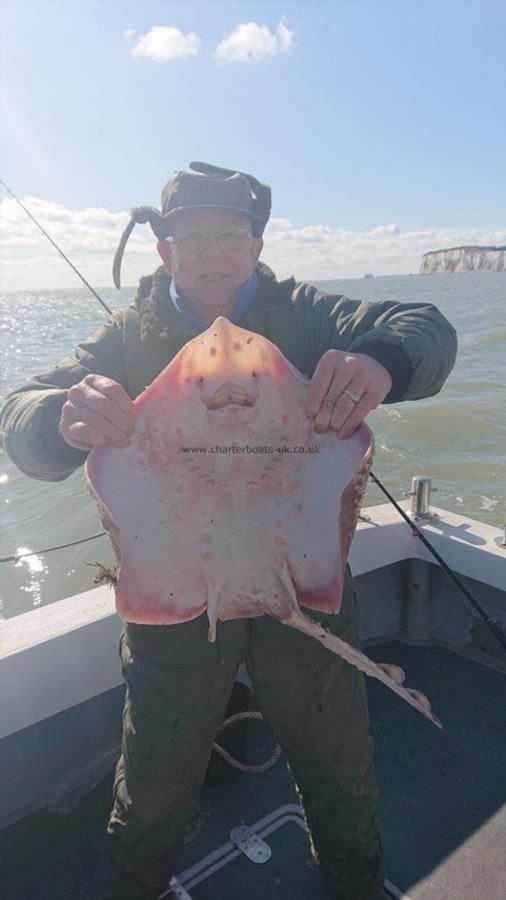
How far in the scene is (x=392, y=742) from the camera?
123 inches

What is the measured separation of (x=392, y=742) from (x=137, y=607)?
221 cm

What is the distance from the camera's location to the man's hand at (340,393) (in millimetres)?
1485

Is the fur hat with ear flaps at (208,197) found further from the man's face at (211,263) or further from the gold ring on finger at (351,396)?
the gold ring on finger at (351,396)

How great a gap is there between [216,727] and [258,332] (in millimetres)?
1343

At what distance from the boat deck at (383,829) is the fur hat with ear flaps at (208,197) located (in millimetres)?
2450

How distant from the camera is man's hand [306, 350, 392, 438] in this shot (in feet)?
4.87

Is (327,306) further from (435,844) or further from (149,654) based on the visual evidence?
(435,844)

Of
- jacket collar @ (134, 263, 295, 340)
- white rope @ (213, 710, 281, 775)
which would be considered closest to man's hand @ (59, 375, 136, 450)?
jacket collar @ (134, 263, 295, 340)

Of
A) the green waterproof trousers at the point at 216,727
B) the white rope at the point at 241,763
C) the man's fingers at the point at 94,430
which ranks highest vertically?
the man's fingers at the point at 94,430

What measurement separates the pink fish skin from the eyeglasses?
0.70m

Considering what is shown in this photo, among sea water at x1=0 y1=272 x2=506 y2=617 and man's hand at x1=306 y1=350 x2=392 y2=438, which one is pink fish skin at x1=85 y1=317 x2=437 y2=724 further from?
sea water at x1=0 y1=272 x2=506 y2=617

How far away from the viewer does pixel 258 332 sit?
214 centimetres

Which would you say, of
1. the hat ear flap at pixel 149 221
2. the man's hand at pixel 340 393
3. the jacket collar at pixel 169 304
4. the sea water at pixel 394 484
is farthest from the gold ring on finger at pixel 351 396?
the sea water at pixel 394 484

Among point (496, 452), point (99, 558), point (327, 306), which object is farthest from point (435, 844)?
point (496, 452)
